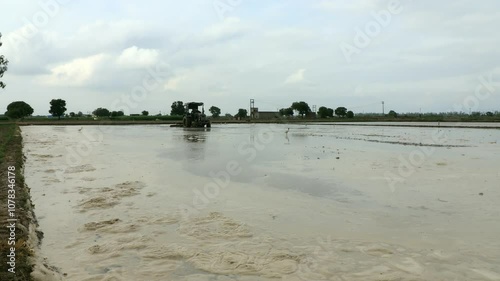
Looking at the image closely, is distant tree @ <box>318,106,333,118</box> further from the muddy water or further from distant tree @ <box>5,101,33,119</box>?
the muddy water

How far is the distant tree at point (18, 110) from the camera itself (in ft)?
294

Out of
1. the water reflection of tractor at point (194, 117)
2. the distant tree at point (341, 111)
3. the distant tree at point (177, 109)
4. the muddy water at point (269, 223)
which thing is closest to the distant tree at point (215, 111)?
A: the distant tree at point (177, 109)

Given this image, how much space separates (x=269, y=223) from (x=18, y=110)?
99.9m

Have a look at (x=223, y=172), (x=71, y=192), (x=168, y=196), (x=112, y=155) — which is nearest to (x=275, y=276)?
(x=168, y=196)

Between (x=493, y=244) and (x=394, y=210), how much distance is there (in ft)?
7.64

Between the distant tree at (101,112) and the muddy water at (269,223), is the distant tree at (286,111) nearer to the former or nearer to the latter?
the distant tree at (101,112)

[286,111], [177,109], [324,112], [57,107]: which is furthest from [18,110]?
[324,112]

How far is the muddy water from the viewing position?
17.0 ft

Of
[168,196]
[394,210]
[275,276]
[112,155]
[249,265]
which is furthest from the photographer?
[112,155]

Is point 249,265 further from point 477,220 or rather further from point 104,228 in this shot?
point 477,220

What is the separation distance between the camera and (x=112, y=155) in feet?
62.9

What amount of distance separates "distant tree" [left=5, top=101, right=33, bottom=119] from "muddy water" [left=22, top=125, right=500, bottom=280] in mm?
89222

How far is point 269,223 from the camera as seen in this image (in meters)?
7.37

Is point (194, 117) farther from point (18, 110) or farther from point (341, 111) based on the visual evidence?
point (341, 111)
